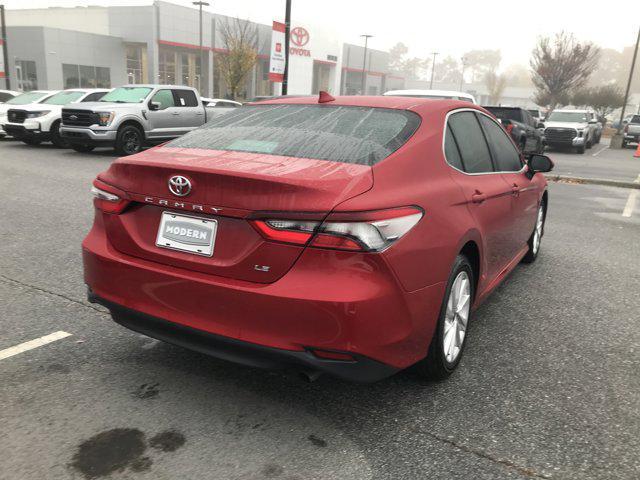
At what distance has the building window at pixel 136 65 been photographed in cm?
4819

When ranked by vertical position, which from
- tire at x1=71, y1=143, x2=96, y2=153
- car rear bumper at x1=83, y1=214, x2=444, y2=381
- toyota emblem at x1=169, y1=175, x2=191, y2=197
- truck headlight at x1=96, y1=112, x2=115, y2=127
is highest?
toyota emblem at x1=169, y1=175, x2=191, y2=197

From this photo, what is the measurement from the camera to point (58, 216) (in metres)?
7.23

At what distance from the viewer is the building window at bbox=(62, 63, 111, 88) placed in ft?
147

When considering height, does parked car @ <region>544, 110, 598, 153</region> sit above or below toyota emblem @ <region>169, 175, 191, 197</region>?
below

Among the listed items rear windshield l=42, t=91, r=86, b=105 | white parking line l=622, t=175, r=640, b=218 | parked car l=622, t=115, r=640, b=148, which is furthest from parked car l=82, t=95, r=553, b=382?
parked car l=622, t=115, r=640, b=148

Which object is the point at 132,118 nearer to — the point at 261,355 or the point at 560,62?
the point at 261,355

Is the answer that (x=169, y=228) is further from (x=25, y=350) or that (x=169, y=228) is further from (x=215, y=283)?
(x=25, y=350)

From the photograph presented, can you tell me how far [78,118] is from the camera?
1445 cm

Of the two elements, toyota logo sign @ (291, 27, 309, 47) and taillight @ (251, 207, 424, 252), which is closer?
taillight @ (251, 207, 424, 252)

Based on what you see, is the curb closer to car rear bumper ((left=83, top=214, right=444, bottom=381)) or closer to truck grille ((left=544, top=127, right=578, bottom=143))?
truck grille ((left=544, top=127, right=578, bottom=143))

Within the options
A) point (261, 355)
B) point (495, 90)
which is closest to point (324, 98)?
point (261, 355)

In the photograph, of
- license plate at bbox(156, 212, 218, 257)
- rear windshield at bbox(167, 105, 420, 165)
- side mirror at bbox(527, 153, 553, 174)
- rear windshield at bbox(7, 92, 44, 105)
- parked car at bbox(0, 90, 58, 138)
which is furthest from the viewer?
rear windshield at bbox(7, 92, 44, 105)

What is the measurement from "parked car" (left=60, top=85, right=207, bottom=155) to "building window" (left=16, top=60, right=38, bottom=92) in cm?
3330

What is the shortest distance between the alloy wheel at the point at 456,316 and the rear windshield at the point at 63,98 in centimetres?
1628
